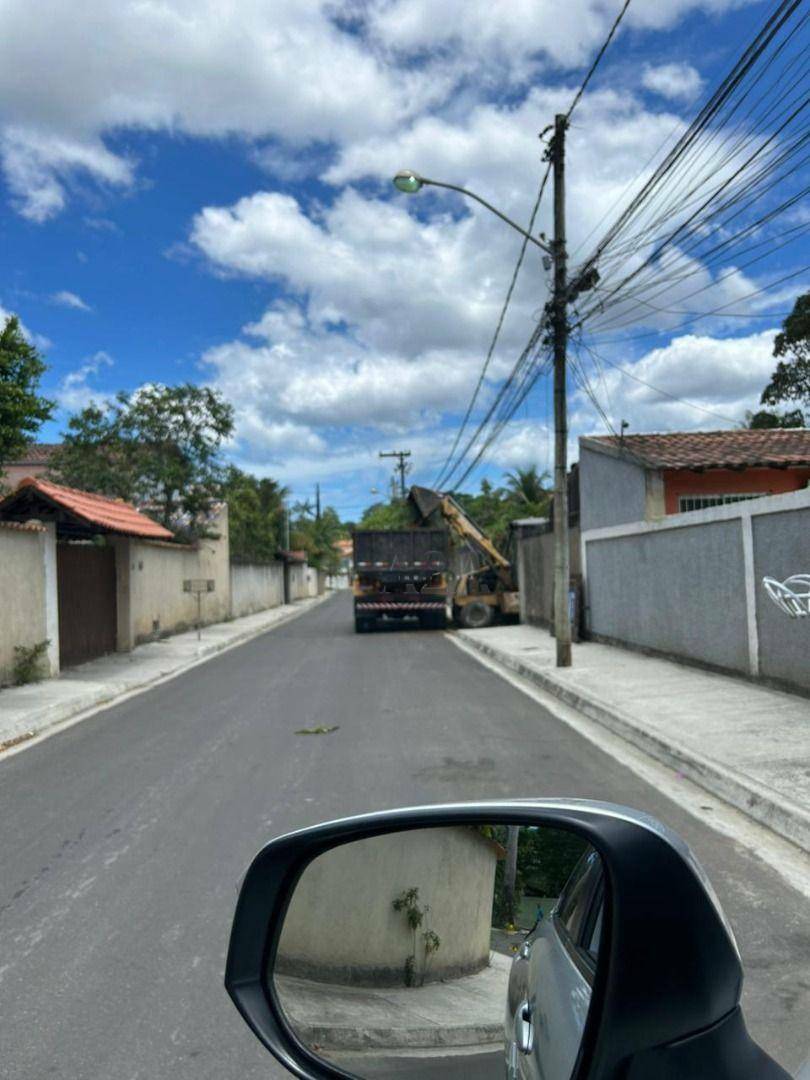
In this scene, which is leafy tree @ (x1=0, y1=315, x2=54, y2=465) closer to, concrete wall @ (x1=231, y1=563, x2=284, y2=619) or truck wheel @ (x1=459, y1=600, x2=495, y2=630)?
truck wheel @ (x1=459, y1=600, x2=495, y2=630)

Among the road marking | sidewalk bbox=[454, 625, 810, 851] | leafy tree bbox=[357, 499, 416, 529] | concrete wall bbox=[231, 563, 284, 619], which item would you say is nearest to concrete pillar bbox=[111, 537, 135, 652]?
sidewalk bbox=[454, 625, 810, 851]

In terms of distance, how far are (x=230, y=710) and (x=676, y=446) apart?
12.2 metres

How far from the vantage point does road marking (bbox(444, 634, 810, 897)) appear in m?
5.41

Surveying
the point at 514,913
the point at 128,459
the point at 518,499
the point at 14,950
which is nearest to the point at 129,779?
the point at 14,950

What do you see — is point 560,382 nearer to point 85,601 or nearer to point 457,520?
point 85,601

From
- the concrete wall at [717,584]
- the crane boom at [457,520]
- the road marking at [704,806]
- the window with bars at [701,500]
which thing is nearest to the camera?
the road marking at [704,806]

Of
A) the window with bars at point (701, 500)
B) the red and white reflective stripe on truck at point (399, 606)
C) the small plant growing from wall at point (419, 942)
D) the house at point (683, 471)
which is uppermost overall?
the house at point (683, 471)

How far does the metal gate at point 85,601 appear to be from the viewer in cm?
1738

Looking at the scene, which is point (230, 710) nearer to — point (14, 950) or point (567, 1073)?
point (14, 950)

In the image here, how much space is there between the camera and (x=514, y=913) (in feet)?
5.24

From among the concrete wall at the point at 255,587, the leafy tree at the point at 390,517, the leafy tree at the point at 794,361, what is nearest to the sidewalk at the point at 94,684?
the concrete wall at the point at 255,587

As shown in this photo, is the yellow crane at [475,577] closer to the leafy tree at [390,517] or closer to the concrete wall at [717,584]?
the concrete wall at [717,584]

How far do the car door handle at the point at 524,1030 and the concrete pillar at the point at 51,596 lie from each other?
15390 mm

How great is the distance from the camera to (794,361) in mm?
25078
